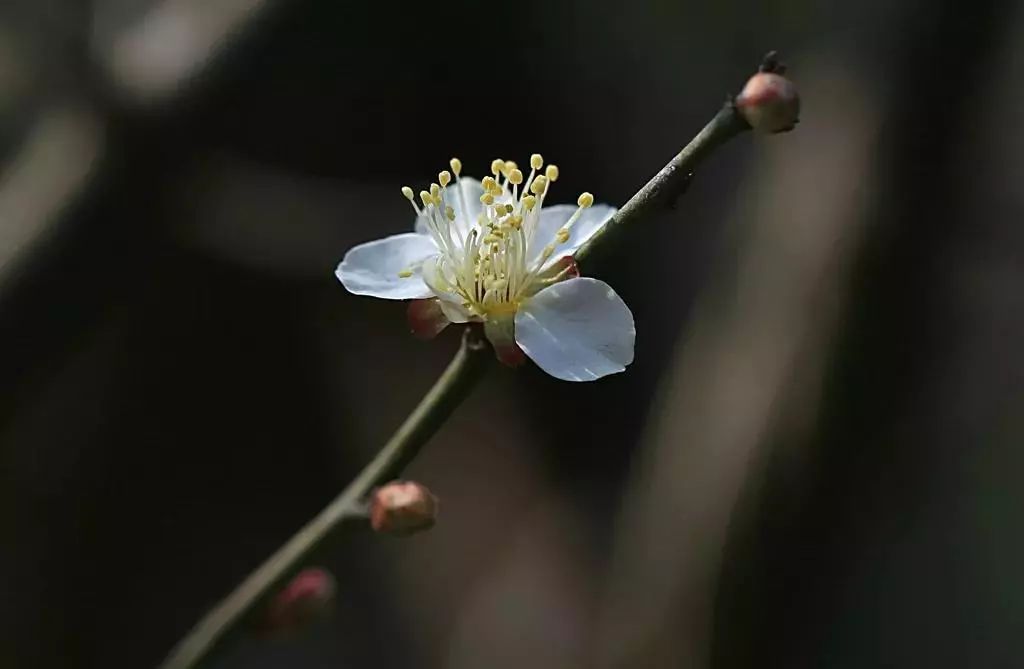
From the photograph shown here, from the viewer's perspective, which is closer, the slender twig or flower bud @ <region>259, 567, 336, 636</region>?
the slender twig

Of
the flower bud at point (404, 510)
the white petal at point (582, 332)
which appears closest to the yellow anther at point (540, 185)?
the white petal at point (582, 332)

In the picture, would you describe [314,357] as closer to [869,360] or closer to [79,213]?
[79,213]

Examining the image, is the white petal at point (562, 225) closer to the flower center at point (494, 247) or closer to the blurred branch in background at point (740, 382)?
the flower center at point (494, 247)

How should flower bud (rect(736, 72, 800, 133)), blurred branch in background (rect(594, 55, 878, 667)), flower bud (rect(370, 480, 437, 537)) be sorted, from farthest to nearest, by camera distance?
1. blurred branch in background (rect(594, 55, 878, 667))
2. flower bud (rect(370, 480, 437, 537))
3. flower bud (rect(736, 72, 800, 133))

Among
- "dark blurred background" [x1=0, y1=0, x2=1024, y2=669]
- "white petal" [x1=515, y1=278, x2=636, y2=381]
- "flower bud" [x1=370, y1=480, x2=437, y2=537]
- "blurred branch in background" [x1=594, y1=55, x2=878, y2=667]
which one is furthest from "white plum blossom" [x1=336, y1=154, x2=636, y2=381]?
"blurred branch in background" [x1=594, y1=55, x2=878, y2=667]

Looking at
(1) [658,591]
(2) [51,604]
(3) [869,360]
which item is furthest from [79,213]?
(3) [869,360]

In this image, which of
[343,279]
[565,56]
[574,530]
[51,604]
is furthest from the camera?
[565,56]

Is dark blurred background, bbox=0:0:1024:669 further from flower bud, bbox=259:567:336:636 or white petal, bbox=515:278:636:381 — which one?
white petal, bbox=515:278:636:381
